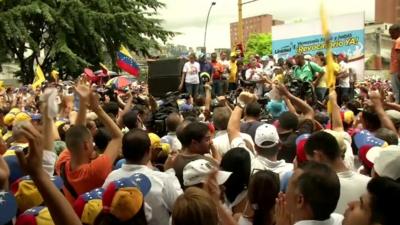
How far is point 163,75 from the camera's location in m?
15.7

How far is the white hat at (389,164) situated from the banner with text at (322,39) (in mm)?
14806

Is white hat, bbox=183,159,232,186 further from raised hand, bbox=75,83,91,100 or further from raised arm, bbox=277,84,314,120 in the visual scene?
raised arm, bbox=277,84,314,120

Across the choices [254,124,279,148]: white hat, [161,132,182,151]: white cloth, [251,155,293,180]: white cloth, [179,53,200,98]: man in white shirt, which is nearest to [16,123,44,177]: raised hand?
[251,155,293,180]: white cloth

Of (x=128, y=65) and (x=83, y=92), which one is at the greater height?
(x=128, y=65)

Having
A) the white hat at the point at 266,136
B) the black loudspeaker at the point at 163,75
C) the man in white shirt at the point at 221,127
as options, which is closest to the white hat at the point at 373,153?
the white hat at the point at 266,136

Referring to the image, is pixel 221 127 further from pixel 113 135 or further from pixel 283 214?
pixel 283 214

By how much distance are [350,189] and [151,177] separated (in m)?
1.41

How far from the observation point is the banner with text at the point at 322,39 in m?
20.1

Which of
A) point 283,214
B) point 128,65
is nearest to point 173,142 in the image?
point 283,214

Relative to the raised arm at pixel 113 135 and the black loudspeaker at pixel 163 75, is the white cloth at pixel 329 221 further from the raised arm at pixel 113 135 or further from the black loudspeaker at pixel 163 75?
the black loudspeaker at pixel 163 75

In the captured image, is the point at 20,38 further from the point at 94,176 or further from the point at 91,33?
the point at 94,176

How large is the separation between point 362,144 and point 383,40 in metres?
51.5

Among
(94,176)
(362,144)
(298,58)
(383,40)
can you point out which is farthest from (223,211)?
(383,40)

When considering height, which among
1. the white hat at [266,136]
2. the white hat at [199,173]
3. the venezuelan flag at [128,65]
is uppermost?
the venezuelan flag at [128,65]
